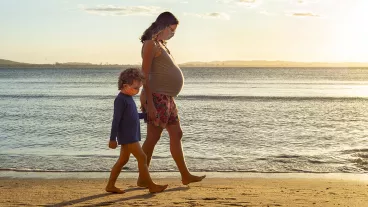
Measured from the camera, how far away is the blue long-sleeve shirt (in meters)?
5.06

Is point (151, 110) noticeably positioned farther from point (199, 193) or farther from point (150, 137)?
point (199, 193)

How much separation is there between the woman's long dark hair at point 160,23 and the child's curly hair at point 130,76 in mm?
482

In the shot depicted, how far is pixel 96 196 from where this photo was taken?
5406 mm

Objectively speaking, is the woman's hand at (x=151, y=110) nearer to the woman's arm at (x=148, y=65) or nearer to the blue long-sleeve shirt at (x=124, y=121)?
the woman's arm at (x=148, y=65)

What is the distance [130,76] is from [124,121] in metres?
0.46

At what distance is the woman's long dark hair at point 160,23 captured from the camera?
212 inches

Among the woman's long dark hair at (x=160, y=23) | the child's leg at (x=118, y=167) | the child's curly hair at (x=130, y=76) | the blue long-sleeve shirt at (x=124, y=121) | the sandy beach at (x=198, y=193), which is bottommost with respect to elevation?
the sandy beach at (x=198, y=193)

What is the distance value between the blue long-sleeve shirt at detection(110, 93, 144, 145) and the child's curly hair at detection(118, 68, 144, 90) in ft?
0.45

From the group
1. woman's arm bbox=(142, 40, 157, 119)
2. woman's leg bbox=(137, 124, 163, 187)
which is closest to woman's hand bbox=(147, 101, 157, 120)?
woman's arm bbox=(142, 40, 157, 119)

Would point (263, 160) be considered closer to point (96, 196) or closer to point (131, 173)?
point (131, 173)

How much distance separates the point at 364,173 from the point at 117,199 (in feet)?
14.7

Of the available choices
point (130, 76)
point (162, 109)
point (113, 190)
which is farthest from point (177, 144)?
point (130, 76)

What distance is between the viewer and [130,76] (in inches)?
201

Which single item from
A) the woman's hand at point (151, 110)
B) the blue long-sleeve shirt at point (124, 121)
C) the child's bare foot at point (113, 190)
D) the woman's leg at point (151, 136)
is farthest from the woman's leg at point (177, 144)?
the child's bare foot at point (113, 190)
